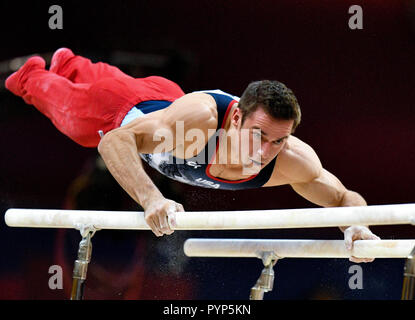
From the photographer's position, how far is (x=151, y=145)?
2.10 m

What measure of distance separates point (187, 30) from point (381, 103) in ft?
4.02

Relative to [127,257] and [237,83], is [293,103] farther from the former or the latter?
[127,257]

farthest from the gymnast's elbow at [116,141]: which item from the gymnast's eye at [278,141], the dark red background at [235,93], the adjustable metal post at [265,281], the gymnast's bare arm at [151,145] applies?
the dark red background at [235,93]

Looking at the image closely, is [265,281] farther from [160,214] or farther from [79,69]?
[79,69]

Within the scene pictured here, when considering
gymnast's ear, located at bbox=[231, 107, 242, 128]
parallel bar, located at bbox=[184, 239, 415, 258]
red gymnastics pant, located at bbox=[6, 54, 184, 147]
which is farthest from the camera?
A: red gymnastics pant, located at bbox=[6, 54, 184, 147]

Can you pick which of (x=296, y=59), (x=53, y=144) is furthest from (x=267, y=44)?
(x=53, y=144)

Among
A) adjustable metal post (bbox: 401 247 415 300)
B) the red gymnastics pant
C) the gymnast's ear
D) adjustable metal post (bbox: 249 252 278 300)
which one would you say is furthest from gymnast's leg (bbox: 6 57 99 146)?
adjustable metal post (bbox: 401 247 415 300)

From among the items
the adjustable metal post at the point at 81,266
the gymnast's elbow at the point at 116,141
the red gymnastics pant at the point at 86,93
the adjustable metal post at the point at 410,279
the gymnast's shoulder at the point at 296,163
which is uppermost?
the red gymnastics pant at the point at 86,93

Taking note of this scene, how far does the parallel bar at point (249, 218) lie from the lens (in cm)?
157

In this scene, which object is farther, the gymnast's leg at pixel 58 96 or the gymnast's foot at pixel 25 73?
the gymnast's foot at pixel 25 73

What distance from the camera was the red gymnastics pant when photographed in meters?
2.63

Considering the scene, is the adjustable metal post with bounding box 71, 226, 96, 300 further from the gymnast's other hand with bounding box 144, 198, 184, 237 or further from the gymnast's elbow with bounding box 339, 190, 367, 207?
the gymnast's elbow with bounding box 339, 190, 367, 207

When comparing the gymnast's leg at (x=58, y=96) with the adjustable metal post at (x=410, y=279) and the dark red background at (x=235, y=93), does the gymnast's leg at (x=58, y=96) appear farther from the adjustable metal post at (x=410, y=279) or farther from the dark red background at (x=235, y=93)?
the adjustable metal post at (x=410, y=279)

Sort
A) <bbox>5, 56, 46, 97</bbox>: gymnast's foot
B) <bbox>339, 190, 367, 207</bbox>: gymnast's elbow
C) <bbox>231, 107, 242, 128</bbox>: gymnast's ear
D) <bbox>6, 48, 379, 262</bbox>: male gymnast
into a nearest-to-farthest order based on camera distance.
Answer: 1. <bbox>6, 48, 379, 262</bbox>: male gymnast
2. <bbox>231, 107, 242, 128</bbox>: gymnast's ear
3. <bbox>339, 190, 367, 207</bbox>: gymnast's elbow
4. <bbox>5, 56, 46, 97</bbox>: gymnast's foot
